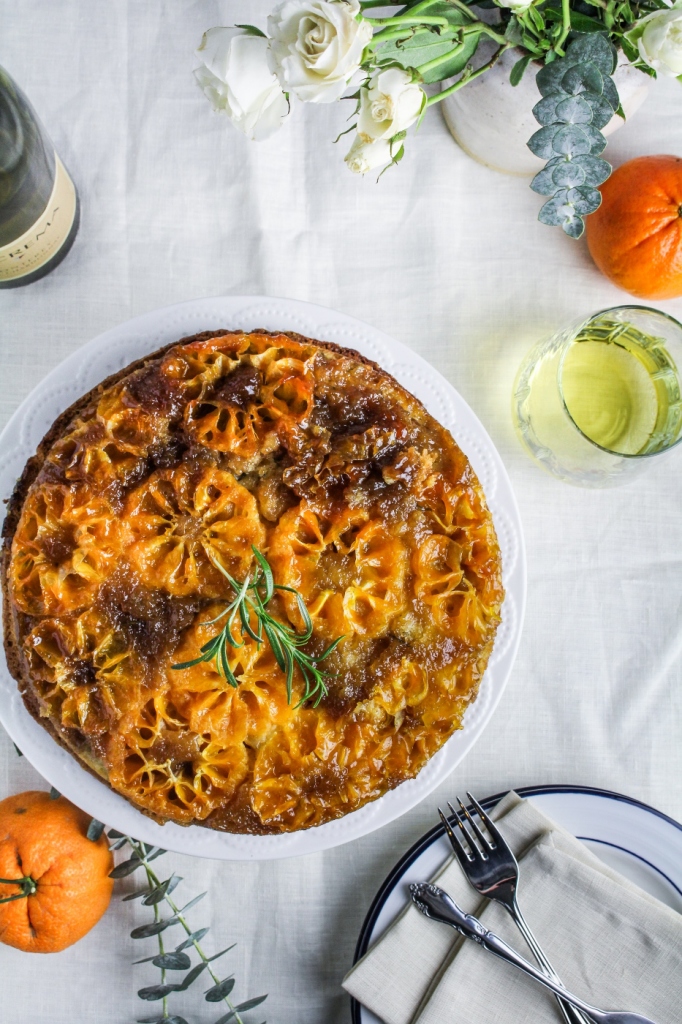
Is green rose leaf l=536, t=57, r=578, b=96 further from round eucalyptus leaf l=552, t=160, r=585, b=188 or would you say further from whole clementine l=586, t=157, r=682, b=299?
whole clementine l=586, t=157, r=682, b=299

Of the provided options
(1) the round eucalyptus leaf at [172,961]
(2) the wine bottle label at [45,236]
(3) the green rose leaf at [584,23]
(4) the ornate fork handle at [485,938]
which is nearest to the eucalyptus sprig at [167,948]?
(1) the round eucalyptus leaf at [172,961]

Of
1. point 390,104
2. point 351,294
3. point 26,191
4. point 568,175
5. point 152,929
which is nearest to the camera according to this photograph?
point 390,104

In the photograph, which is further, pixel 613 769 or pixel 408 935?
pixel 613 769

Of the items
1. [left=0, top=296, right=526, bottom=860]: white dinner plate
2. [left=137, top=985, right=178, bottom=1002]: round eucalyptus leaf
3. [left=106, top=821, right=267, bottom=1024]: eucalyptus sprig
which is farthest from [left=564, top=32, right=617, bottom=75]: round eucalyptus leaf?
[left=137, top=985, right=178, bottom=1002]: round eucalyptus leaf

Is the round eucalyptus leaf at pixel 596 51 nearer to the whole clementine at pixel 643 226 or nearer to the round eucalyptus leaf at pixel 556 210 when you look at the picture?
the round eucalyptus leaf at pixel 556 210

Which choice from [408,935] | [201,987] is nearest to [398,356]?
[408,935]

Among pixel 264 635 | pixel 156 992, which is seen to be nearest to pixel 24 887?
pixel 156 992

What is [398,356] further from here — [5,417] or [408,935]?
[408,935]

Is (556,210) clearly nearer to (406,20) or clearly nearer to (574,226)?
(574,226)
